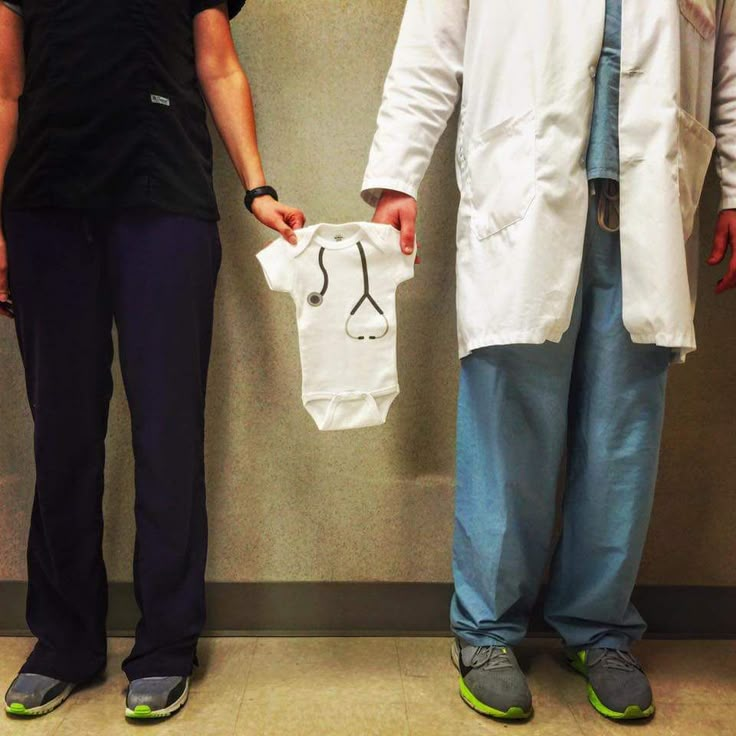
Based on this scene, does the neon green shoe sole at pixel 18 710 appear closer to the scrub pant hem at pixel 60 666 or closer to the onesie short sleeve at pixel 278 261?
the scrub pant hem at pixel 60 666

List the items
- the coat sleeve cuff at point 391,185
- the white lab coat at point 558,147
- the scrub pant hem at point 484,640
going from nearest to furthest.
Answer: the white lab coat at point 558,147 → the coat sleeve cuff at point 391,185 → the scrub pant hem at point 484,640

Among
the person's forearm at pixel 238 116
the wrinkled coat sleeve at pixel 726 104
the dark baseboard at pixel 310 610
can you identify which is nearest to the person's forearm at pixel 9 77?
the person's forearm at pixel 238 116

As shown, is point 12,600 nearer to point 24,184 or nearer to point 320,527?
point 320,527

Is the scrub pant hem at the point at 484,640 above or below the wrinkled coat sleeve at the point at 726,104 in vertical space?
below

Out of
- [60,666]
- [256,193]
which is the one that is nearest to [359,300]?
[256,193]

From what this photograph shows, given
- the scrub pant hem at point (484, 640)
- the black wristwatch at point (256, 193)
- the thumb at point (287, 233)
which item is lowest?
the scrub pant hem at point (484, 640)

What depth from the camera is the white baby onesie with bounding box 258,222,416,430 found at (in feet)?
3.86

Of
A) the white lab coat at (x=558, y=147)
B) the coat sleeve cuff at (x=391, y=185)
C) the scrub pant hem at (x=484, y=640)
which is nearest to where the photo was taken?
the white lab coat at (x=558, y=147)

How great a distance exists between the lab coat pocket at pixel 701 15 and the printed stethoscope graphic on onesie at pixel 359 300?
634 mm

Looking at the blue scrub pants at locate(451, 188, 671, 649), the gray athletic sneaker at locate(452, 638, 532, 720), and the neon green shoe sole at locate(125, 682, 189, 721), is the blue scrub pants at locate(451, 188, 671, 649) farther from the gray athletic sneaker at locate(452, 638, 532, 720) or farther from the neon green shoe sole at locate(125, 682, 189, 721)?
the neon green shoe sole at locate(125, 682, 189, 721)

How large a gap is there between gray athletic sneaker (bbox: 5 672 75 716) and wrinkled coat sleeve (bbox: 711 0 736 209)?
147 centimetres

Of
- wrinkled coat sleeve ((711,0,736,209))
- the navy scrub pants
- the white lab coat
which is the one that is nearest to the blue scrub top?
the white lab coat

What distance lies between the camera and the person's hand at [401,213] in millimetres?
1175

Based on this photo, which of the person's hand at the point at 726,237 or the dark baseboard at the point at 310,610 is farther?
the dark baseboard at the point at 310,610
